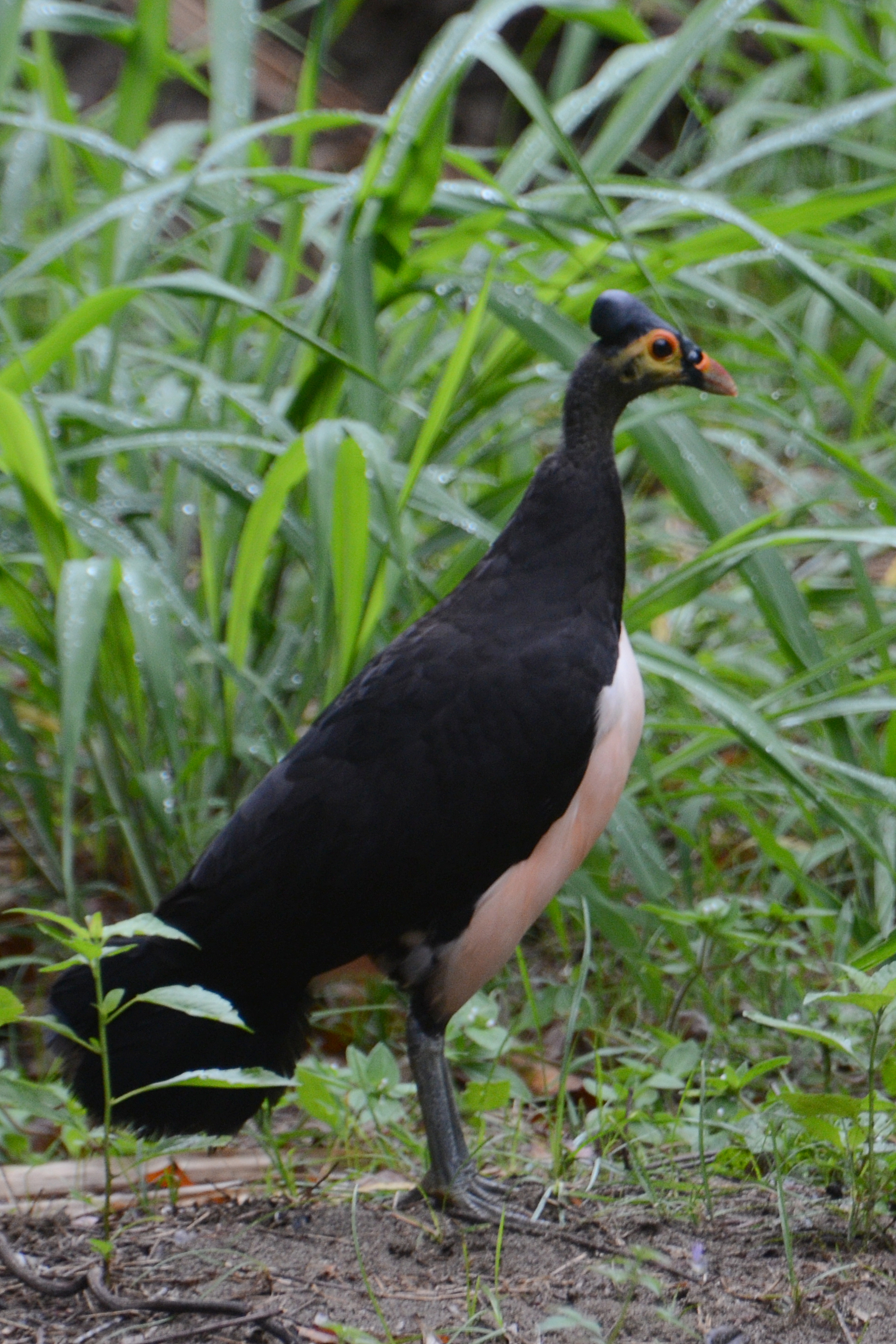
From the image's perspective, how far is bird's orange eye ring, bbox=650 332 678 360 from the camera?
2.01m

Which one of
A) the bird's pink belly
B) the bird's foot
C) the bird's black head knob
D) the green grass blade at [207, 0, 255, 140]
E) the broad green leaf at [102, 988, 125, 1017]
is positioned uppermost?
the green grass blade at [207, 0, 255, 140]

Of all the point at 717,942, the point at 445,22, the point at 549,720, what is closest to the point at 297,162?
the point at 549,720

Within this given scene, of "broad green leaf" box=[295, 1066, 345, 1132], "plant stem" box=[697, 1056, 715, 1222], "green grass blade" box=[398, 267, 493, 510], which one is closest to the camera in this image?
"plant stem" box=[697, 1056, 715, 1222]

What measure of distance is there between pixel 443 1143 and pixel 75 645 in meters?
0.87

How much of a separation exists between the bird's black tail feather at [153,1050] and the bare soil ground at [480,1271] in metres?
0.13

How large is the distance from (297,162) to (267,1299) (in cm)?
222

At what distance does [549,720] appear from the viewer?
6.10ft

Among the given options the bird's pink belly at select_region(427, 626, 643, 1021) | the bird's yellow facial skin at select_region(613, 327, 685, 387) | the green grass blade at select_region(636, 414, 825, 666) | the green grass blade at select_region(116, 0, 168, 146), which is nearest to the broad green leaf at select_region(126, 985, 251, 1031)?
the bird's pink belly at select_region(427, 626, 643, 1021)

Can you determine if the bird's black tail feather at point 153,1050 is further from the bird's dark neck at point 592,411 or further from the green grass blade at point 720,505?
the green grass blade at point 720,505

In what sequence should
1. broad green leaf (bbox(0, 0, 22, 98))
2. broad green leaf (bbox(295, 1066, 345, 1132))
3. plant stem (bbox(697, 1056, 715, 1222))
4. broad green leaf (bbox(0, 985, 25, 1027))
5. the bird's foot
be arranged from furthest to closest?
broad green leaf (bbox(0, 0, 22, 98)), broad green leaf (bbox(295, 1066, 345, 1132)), the bird's foot, plant stem (bbox(697, 1056, 715, 1222)), broad green leaf (bbox(0, 985, 25, 1027))

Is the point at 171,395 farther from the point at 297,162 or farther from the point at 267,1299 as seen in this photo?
the point at 267,1299

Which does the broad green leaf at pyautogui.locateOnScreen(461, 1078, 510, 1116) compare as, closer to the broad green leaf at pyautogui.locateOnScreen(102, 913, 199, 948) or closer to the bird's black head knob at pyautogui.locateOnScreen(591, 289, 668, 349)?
the broad green leaf at pyautogui.locateOnScreen(102, 913, 199, 948)

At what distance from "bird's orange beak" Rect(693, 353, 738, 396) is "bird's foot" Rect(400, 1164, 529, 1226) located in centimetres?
117

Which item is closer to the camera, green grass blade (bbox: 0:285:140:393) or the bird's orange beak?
the bird's orange beak
